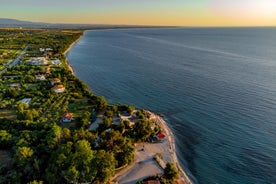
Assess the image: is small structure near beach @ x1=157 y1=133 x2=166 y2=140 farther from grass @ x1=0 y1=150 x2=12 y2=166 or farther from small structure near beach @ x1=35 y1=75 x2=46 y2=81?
small structure near beach @ x1=35 y1=75 x2=46 y2=81

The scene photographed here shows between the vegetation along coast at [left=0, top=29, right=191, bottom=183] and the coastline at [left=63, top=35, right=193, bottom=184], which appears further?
the coastline at [left=63, top=35, right=193, bottom=184]

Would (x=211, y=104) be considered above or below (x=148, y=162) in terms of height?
above

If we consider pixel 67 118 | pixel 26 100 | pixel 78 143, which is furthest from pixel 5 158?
pixel 26 100

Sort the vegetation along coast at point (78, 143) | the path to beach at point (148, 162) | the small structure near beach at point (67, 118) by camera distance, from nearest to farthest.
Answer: the vegetation along coast at point (78, 143) < the path to beach at point (148, 162) < the small structure near beach at point (67, 118)

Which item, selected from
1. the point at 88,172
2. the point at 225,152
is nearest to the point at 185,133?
the point at 225,152

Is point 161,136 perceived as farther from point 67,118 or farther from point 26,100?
point 26,100

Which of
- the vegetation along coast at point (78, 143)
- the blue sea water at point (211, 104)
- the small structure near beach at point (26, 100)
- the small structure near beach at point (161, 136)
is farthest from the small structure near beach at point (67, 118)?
the small structure near beach at point (161, 136)

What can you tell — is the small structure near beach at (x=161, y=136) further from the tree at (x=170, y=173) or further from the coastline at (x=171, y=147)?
the tree at (x=170, y=173)

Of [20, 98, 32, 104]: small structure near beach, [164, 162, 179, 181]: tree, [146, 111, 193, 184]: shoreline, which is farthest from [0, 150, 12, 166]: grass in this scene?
[146, 111, 193, 184]: shoreline
